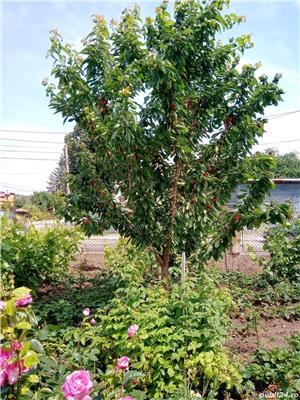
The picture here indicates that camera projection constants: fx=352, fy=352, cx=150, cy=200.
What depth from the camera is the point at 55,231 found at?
3.89 m

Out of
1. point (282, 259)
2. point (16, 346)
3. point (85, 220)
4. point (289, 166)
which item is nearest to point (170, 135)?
point (85, 220)

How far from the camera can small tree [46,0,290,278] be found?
3.08m

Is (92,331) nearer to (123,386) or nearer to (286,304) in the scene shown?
(123,386)

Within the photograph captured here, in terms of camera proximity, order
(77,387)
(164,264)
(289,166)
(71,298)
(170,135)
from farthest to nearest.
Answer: (289,166), (71,298), (164,264), (170,135), (77,387)

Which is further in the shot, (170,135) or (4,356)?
(170,135)

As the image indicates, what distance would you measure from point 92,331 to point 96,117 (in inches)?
71.7

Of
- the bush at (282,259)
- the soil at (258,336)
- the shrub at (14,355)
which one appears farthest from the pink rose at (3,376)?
the bush at (282,259)

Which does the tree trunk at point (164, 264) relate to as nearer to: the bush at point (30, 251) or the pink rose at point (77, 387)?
the bush at point (30, 251)

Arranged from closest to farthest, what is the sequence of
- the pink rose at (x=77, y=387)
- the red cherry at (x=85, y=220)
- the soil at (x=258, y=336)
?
1. the pink rose at (x=77, y=387)
2. the soil at (x=258, y=336)
3. the red cherry at (x=85, y=220)

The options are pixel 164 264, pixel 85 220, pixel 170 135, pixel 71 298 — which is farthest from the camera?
pixel 71 298

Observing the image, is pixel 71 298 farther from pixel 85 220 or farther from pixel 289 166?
pixel 289 166

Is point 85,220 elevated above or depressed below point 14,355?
above

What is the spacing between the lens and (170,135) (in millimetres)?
3057

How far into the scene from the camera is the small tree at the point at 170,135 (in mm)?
3078
